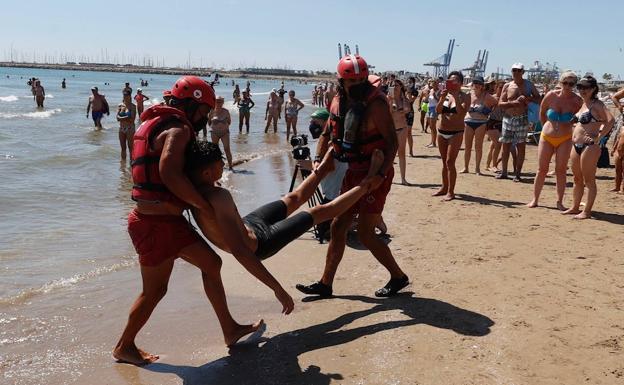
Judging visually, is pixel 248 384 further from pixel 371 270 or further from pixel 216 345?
pixel 371 270

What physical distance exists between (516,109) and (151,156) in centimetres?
772

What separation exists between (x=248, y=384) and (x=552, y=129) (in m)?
5.85

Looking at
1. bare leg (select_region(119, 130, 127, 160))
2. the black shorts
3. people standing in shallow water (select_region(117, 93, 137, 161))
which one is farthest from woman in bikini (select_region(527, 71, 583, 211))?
bare leg (select_region(119, 130, 127, 160))

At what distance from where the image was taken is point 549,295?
4.54 m

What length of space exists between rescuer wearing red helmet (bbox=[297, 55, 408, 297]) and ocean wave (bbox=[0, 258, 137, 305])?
2.42 m

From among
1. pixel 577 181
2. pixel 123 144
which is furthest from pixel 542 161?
pixel 123 144

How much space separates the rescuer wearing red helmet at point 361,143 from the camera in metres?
4.46

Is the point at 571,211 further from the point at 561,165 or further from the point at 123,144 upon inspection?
the point at 123,144

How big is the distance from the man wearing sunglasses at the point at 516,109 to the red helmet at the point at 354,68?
545 cm

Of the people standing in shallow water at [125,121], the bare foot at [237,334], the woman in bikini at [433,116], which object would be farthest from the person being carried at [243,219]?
the woman in bikini at [433,116]

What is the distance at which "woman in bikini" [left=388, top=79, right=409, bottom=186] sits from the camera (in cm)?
1002

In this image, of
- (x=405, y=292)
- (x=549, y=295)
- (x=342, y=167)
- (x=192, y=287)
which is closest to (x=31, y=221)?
(x=192, y=287)

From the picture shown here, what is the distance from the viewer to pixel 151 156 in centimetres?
341

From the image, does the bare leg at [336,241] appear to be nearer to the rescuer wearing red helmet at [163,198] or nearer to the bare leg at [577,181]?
the rescuer wearing red helmet at [163,198]
